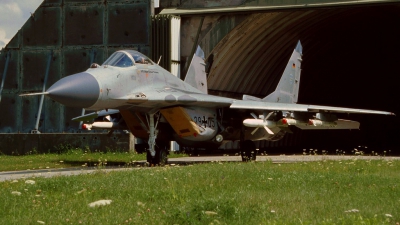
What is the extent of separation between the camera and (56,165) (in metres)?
19.9

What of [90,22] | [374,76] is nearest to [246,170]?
[90,22]

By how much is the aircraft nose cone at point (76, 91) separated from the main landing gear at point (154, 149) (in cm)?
279

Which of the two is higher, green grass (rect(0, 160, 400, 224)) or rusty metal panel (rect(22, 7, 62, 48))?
rusty metal panel (rect(22, 7, 62, 48))

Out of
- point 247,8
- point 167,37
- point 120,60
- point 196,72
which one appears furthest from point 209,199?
→ point 167,37

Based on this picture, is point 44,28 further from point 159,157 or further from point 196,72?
point 159,157

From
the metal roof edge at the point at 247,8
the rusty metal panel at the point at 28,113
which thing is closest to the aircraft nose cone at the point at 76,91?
the metal roof edge at the point at 247,8

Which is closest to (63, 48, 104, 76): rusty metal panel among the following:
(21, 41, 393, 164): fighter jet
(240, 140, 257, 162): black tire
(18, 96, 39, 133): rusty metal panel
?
(18, 96, 39, 133): rusty metal panel

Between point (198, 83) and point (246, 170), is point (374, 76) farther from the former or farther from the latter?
point (246, 170)

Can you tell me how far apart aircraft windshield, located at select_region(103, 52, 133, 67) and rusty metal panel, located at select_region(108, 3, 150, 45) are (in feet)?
33.4

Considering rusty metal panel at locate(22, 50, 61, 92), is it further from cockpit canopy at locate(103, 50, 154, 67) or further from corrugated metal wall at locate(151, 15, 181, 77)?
cockpit canopy at locate(103, 50, 154, 67)

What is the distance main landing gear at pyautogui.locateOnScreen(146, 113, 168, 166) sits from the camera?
63.0 feet

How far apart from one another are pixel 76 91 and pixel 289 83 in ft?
34.9

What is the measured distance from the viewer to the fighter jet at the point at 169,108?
672 inches

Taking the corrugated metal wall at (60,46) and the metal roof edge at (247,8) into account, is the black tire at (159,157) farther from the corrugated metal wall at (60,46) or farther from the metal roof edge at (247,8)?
the corrugated metal wall at (60,46)
